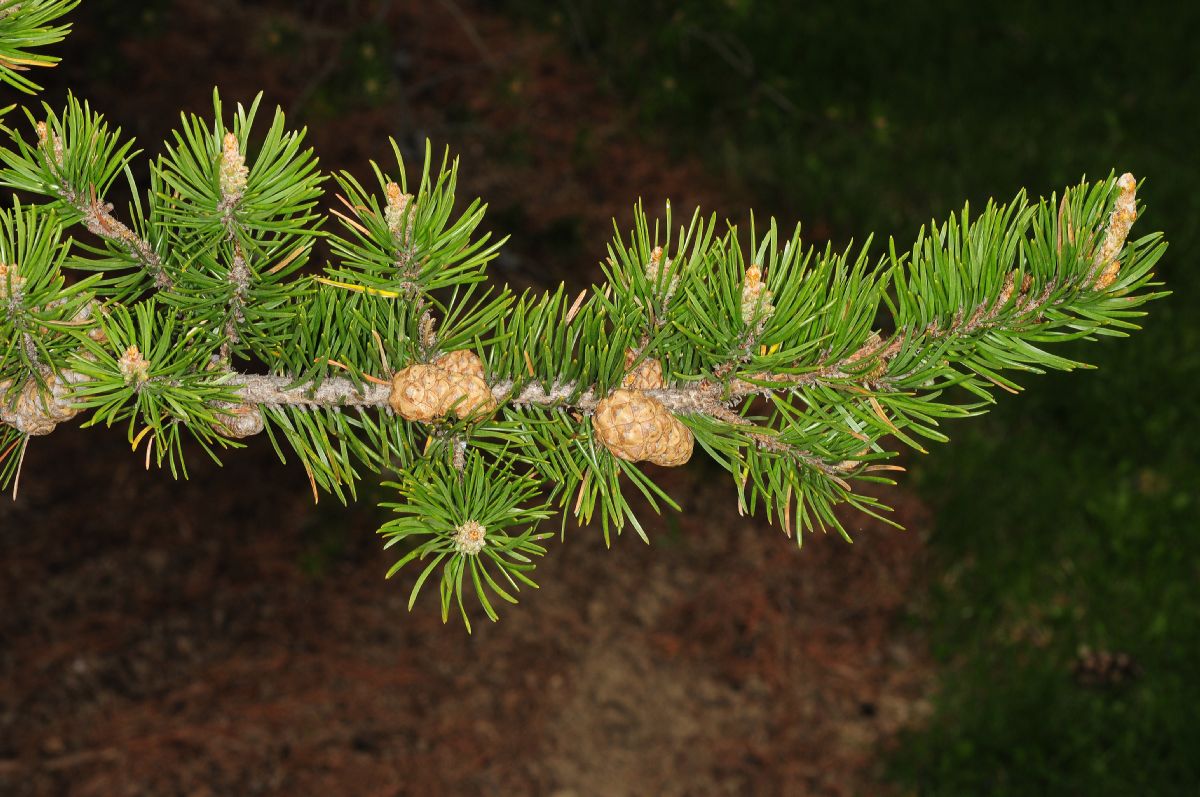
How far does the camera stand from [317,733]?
3322mm

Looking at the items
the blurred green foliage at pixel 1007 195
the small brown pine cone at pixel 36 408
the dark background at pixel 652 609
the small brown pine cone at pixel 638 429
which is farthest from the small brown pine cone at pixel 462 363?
the blurred green foliage at pixel 1007 195

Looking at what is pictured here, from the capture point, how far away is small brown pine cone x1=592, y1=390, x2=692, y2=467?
1.01m

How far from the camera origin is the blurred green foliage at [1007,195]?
11.6ft

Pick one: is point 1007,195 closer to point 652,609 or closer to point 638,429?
point 652,609

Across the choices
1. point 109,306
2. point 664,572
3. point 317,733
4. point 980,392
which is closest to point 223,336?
point 109,306

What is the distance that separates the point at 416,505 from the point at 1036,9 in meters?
5.36

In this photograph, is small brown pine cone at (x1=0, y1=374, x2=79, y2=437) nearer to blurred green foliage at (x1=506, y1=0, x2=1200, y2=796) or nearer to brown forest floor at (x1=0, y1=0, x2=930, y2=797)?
brown forest floor at (x1=0, y1=0, x2=930, y2=797)

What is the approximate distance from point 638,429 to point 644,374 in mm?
104

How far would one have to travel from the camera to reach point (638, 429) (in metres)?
1.01

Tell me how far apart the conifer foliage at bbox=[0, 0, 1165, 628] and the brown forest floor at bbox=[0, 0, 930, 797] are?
2.47m

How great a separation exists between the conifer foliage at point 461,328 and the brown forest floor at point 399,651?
8.09 feet

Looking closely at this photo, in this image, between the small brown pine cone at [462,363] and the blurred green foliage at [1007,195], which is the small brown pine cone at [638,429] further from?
the blurred green foliage at [1007,195]

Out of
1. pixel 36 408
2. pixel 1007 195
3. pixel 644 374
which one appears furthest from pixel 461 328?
pixel 1007 195

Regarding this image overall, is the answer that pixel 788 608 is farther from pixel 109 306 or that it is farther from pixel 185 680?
pixel 109 306
